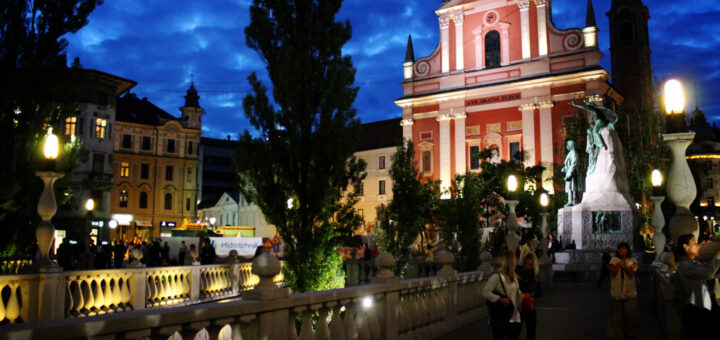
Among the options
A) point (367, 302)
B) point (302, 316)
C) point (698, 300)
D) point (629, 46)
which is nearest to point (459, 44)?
point (629, 46)

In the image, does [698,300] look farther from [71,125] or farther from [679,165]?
[71,125]

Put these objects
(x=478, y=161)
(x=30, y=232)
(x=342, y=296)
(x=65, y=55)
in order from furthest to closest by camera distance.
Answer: (x=478, y=161) < (x=30, y=232) < (x=65, y=55) < (x=342, y=296)

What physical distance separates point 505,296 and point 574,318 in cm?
537

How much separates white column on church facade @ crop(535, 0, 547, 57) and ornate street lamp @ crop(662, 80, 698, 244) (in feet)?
118

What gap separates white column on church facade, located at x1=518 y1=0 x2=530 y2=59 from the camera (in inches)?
1695

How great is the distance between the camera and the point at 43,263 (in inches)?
408

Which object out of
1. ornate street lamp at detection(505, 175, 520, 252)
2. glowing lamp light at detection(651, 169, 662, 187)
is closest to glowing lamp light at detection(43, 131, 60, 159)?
ornate street lamp at detection(505, 175, 520, 252)

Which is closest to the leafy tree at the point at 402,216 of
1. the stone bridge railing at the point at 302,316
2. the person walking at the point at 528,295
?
the stone bridge railing at the point at 302,316

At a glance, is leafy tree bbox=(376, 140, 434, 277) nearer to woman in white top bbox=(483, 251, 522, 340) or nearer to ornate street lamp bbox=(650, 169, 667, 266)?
ornate street lamp bbox=(650, 169, 667, 266)

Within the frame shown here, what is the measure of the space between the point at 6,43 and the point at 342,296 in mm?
14631

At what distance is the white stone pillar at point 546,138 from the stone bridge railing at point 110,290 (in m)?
27.8

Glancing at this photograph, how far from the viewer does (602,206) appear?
18.0m

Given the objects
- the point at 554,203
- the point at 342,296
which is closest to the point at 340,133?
the point at 342,296

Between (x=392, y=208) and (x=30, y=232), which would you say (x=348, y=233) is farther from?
(x=30, y=232)
